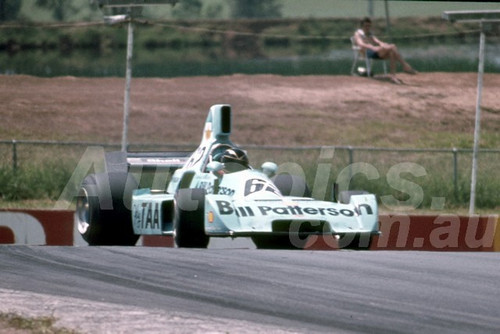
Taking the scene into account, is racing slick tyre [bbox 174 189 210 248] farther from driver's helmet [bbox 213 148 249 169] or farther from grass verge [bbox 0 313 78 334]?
A: grass verge [bbox 0 313 78 334]

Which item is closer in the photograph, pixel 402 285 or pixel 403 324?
pixel 403 324

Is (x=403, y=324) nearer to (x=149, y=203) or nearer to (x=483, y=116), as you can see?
(x=149, y=203)

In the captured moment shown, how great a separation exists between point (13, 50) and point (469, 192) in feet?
50.0

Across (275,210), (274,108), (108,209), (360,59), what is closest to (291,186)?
(108,209)

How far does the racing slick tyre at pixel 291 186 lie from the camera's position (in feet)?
45.6

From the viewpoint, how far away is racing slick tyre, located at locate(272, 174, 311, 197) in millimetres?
13891

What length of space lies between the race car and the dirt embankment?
386 inches

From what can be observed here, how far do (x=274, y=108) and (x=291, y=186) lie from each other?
58.5 feet

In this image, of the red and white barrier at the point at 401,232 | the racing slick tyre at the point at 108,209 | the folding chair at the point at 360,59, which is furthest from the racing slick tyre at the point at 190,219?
the folding chair at the point at 360,59

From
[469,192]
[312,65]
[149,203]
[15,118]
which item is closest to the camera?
[149,203]

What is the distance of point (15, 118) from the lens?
75.3 feet

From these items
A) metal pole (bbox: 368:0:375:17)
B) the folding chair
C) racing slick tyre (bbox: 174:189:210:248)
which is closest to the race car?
racing slick tyre (bbox: 174:189:210:248)

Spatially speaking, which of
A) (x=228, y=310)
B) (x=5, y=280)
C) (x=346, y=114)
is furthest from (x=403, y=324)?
(x=346, y=114)

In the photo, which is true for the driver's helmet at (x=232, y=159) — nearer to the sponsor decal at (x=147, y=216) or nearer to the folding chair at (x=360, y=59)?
the sponsor decal at (x=147, y=216)
